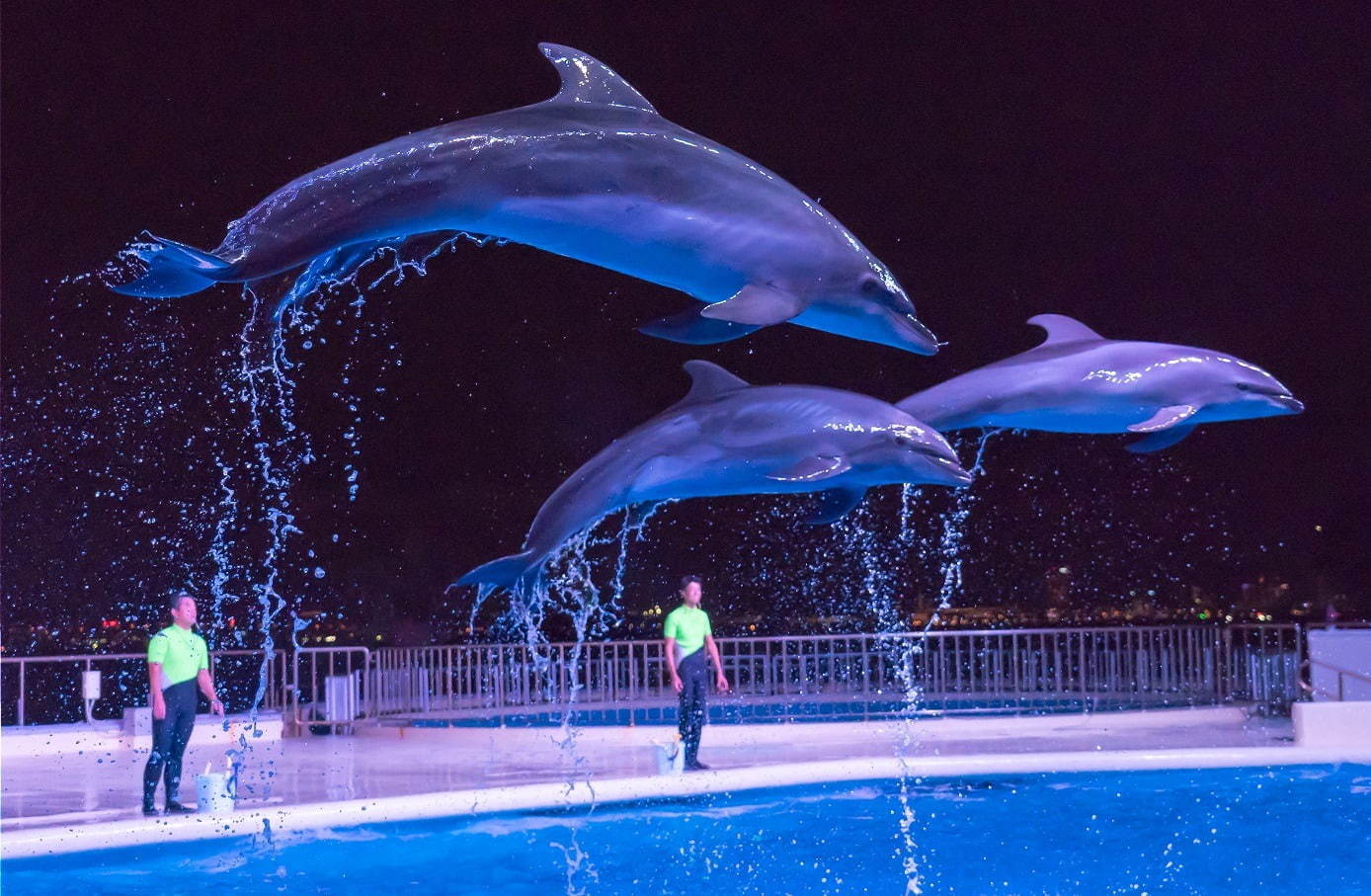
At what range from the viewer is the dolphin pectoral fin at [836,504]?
5.75 metres

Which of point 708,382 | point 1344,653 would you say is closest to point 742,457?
point 708,382

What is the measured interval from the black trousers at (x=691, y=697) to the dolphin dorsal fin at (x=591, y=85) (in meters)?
5.86

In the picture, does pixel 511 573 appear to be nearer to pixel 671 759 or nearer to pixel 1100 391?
pixel 1100 391

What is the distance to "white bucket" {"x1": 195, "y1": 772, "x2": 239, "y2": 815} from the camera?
7.88 meters

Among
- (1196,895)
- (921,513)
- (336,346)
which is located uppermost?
(336,346)

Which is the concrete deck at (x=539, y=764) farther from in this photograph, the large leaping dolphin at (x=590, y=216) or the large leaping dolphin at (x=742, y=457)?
the large leaping dolphin at (x=590, y=216)

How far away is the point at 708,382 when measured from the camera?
19.1 feet

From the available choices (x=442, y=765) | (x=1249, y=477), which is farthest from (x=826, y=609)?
(x=442, y=765)

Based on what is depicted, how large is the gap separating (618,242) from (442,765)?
7438mm

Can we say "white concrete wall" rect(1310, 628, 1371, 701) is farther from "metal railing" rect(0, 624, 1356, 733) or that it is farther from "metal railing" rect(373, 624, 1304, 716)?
"metal railing" rect(373, 624, 1304, 716)

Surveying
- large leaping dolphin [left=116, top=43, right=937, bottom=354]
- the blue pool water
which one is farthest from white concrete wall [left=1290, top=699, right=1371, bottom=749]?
large leaping dolphin [left=116, top=43, right=937, bottom=354]

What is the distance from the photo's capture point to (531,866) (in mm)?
7422

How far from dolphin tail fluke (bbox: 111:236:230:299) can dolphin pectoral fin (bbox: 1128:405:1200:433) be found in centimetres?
455

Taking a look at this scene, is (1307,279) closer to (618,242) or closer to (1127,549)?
(1127,549)
